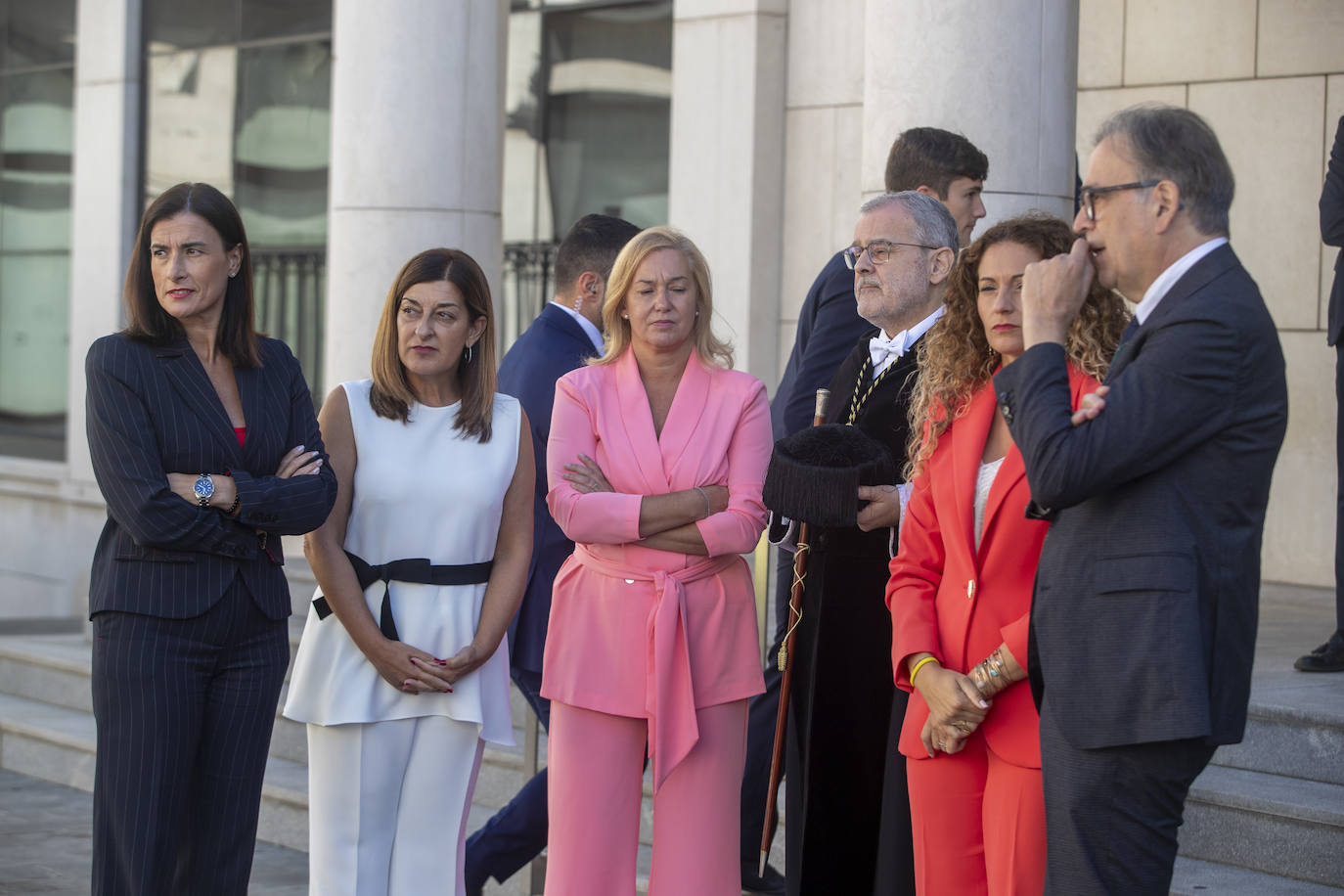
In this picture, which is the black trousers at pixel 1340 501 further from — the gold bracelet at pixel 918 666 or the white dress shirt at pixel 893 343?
the gold bracelet at pixel 918 666

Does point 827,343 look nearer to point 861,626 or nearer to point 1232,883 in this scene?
point 861,626

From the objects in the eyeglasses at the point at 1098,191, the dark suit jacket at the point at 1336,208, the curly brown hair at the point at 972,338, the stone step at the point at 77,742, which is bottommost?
the stone step at the point at 77,742

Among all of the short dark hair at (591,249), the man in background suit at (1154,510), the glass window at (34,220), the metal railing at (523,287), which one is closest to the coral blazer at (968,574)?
the man in background suit at (1154,510)

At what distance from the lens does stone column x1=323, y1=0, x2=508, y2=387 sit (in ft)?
28.0

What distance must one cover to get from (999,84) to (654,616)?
301cm

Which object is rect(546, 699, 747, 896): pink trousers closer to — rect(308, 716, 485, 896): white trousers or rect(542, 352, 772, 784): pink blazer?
rect(542, 352, 772, 784): pink blazer

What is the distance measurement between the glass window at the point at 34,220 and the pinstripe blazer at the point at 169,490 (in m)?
11.1

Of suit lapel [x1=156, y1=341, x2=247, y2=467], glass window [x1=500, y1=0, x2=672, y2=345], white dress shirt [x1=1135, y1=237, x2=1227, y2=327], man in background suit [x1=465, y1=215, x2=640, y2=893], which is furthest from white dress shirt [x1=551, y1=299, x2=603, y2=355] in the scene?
glass window [x1=500, y1=0, x2=672, y2=345]

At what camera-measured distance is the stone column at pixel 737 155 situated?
31.1ft

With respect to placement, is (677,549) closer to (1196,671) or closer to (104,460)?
(104,460)

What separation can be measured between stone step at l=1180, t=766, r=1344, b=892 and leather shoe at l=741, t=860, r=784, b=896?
131 cm

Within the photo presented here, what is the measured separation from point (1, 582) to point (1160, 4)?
10378mm

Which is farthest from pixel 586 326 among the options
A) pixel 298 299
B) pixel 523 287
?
pixel 298 299

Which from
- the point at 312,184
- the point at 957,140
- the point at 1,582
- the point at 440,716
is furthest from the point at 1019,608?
the point at 1,582
